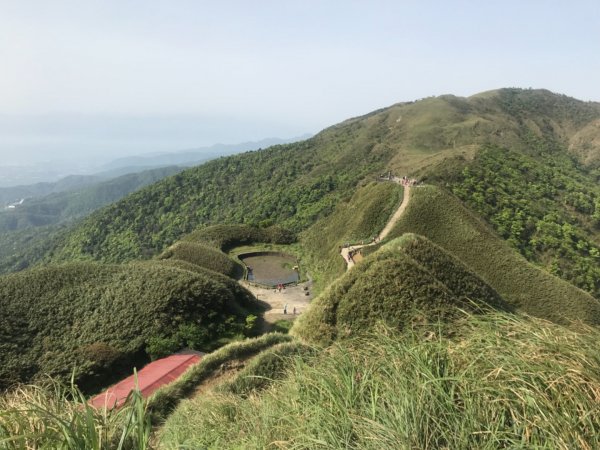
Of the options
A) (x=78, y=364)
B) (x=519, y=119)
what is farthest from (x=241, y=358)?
(x=519, y=119)

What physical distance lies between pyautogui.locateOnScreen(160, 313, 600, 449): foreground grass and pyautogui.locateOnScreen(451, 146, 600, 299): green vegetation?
111 ft

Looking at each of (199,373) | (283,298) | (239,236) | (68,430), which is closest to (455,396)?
(68,430)

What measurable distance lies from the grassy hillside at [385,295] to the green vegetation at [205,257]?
16075 millimetres

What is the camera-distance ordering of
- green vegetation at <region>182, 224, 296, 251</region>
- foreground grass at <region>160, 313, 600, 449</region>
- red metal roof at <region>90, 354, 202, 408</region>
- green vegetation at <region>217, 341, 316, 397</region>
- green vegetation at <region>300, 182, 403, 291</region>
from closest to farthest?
1. foreground grass at <region>160, 313, 600, 449</region>
2. green vegetation at <region>217, 341, 316, 397</region>
3. red metal roof at <region>90, 354, 202, 408</region>
4. green vegetation at <region>300, 182, 403, 291</region>
5. green vegetation at <region>182, 224, 296, 251</region>

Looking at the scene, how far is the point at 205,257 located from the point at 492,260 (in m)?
23.8

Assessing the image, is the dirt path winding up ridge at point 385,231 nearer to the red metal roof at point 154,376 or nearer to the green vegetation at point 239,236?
the green vegetation at point 239,236

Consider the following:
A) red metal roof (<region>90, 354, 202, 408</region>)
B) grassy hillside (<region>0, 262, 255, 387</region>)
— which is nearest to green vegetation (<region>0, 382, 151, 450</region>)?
red metal roof (<region>90, 354, 202, 408</region>)

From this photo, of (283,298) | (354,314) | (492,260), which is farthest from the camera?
(283,298)

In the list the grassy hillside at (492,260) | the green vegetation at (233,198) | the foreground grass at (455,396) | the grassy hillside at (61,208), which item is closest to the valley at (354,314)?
the foreground grass at (455,396)

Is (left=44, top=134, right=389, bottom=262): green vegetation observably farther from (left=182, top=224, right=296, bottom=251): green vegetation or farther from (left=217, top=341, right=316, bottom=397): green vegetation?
(left=217, top=341, right=316, bottom=397): green vegetation

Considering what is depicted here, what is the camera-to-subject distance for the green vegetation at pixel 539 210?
32906 millimetres

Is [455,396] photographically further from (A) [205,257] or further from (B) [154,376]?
(A) [205,257]

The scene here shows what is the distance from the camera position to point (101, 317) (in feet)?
63.0

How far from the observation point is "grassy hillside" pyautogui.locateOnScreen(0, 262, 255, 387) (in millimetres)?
16359
